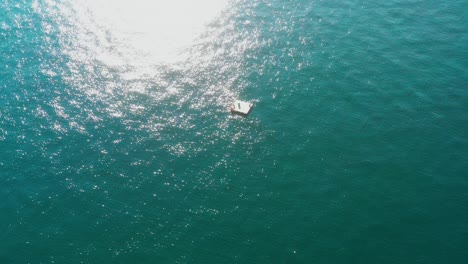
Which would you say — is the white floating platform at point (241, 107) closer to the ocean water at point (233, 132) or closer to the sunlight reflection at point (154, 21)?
the ocean water at point (233, 132)

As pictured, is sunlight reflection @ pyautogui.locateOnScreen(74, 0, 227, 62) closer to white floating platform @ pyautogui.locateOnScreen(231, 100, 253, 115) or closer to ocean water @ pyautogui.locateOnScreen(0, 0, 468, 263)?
ocean water @ pyautogui.locateOnScreen(0, 0, 468, 263)

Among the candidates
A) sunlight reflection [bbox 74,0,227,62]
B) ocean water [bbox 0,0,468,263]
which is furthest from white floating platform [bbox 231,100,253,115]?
sunlight reflection [bbox 74,0,227,62]

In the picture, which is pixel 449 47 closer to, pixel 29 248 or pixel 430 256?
pixel 430 256

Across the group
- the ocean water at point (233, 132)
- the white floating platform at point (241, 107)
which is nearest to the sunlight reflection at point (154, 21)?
the ocean water at point (233, 132)

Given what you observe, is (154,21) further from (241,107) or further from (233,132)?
(233,132)

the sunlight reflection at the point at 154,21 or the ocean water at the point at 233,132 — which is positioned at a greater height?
the sunlight reflection at the point at 154,21
